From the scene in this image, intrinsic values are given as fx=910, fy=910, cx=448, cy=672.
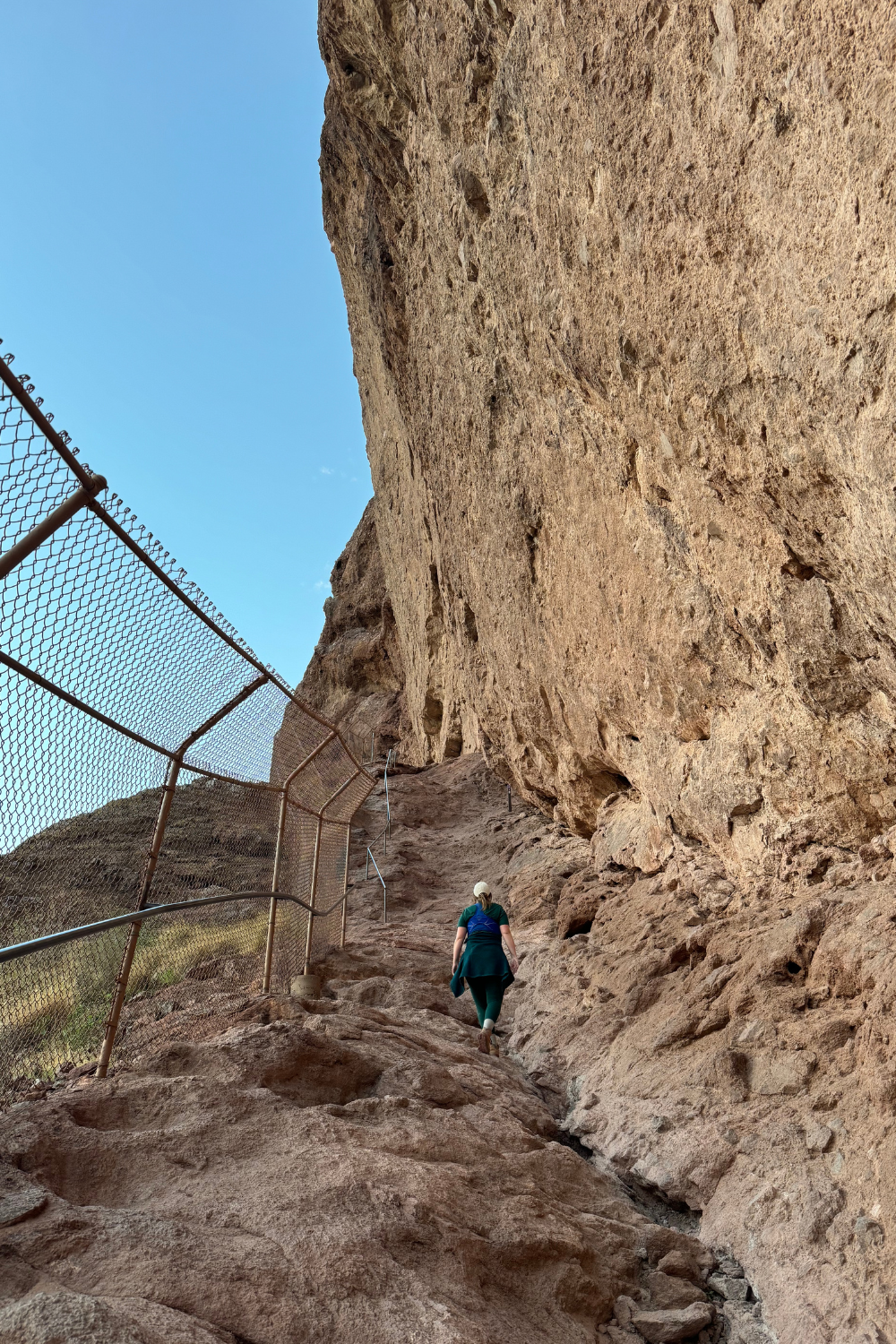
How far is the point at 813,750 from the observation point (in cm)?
496

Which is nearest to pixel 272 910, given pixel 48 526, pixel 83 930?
pixel 83 930

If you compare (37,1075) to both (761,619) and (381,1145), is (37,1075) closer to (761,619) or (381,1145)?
(381,1145)

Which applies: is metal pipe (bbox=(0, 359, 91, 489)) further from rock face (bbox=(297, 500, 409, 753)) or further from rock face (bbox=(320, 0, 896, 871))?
rock face (bbox=(297, 500, 409, 753))

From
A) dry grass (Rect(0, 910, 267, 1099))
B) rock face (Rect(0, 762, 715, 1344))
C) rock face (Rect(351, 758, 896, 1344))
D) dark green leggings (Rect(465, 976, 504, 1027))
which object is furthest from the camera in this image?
dark green leggings (Rect(465, 976, 504, 1027))

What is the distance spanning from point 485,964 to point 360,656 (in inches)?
704

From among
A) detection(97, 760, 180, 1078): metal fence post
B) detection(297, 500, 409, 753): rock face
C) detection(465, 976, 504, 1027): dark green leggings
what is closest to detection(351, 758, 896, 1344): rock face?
detection(465, 976, 504, 1027): dark green leggings

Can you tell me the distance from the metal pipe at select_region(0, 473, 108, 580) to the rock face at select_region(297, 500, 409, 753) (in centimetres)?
1828

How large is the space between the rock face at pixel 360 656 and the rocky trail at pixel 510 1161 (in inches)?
639

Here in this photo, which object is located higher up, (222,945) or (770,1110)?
(222,945)

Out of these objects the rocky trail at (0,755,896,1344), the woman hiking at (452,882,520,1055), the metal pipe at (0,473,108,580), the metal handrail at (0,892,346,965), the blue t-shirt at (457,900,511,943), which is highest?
the metal pipe at (0,473,108,580)

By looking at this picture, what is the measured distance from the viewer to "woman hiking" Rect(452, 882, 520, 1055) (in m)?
6.14

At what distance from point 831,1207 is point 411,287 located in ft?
33.1

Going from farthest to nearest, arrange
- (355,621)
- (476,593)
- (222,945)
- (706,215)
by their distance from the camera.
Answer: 1. (355,621)
2. (476,593)
3. (222,945)
4. (706,215)

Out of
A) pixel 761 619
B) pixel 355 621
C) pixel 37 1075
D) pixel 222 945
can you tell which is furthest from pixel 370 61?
pixel 355 621
